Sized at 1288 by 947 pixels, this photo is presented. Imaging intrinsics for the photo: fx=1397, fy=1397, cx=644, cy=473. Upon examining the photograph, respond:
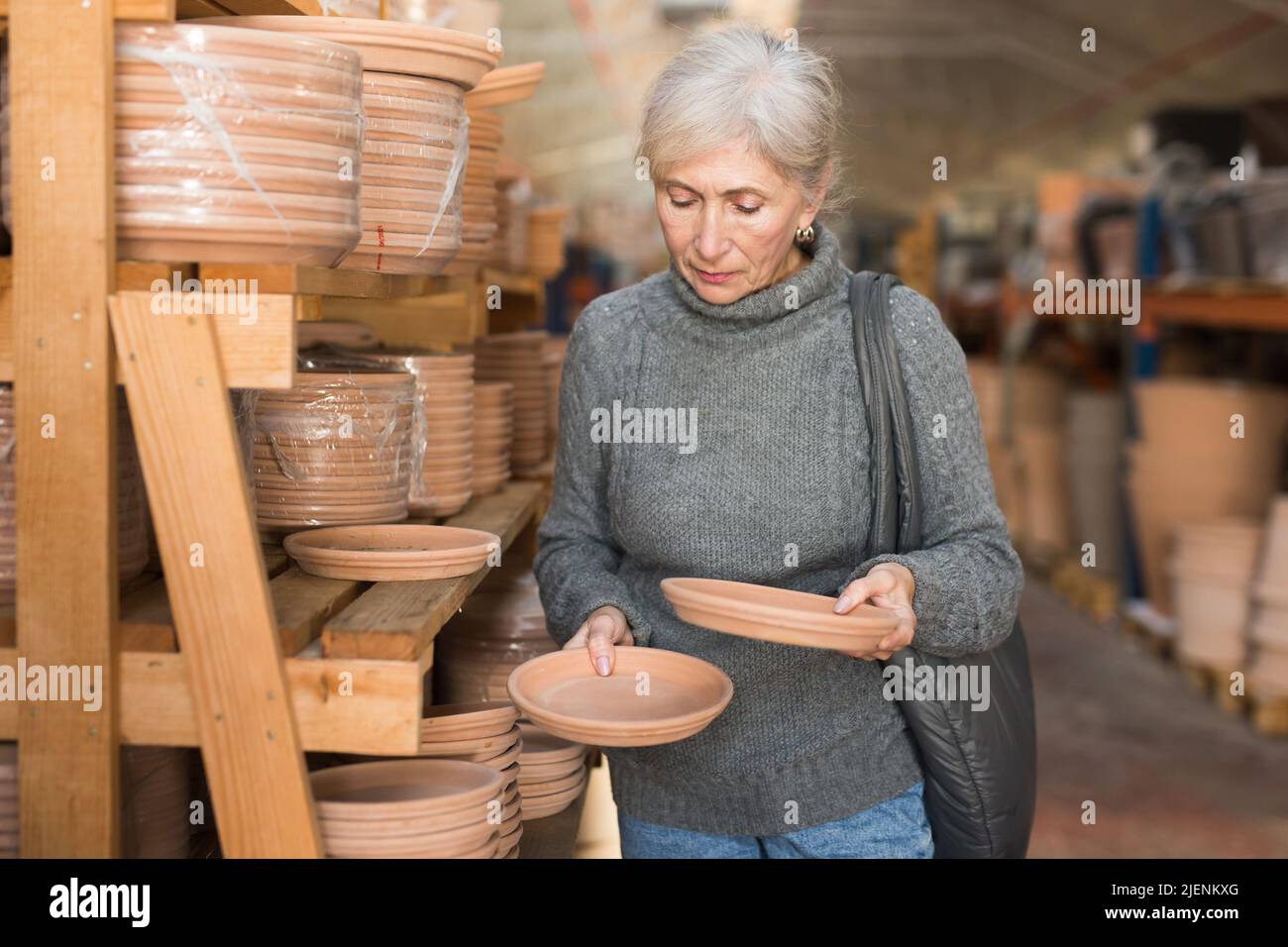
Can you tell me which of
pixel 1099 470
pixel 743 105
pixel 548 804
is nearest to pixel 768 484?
pixel 743 105

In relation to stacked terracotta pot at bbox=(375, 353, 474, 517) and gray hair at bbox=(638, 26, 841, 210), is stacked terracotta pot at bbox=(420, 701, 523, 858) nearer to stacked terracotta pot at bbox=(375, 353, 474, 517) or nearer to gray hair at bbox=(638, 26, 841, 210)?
stacked terracotta pot at bbox=(375, 353, 474, 517)

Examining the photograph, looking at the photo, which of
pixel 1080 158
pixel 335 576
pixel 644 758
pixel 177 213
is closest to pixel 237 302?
pixel 177 213

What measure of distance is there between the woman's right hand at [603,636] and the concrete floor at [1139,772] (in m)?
1.15

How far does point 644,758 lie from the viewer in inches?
87.4

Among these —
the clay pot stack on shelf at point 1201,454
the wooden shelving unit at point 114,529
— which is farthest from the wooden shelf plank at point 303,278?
the clay pot stack on shelf at point 1201,454

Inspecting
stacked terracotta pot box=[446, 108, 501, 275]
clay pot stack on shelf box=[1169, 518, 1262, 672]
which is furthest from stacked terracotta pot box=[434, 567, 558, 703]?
clay pot stack on shelf box=[1169, 518, 1262, 672]

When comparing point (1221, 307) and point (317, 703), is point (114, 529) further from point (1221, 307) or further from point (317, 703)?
point (1221, 307)

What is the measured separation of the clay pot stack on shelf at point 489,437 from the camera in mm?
2865

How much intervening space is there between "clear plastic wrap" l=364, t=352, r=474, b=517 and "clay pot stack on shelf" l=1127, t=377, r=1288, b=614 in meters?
4.22

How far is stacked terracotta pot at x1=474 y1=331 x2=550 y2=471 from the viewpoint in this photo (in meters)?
3.44

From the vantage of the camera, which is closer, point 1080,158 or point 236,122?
point 236,122

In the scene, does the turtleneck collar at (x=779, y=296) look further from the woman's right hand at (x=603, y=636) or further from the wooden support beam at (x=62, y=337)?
the wooden support beam at (x=62, y=337)
